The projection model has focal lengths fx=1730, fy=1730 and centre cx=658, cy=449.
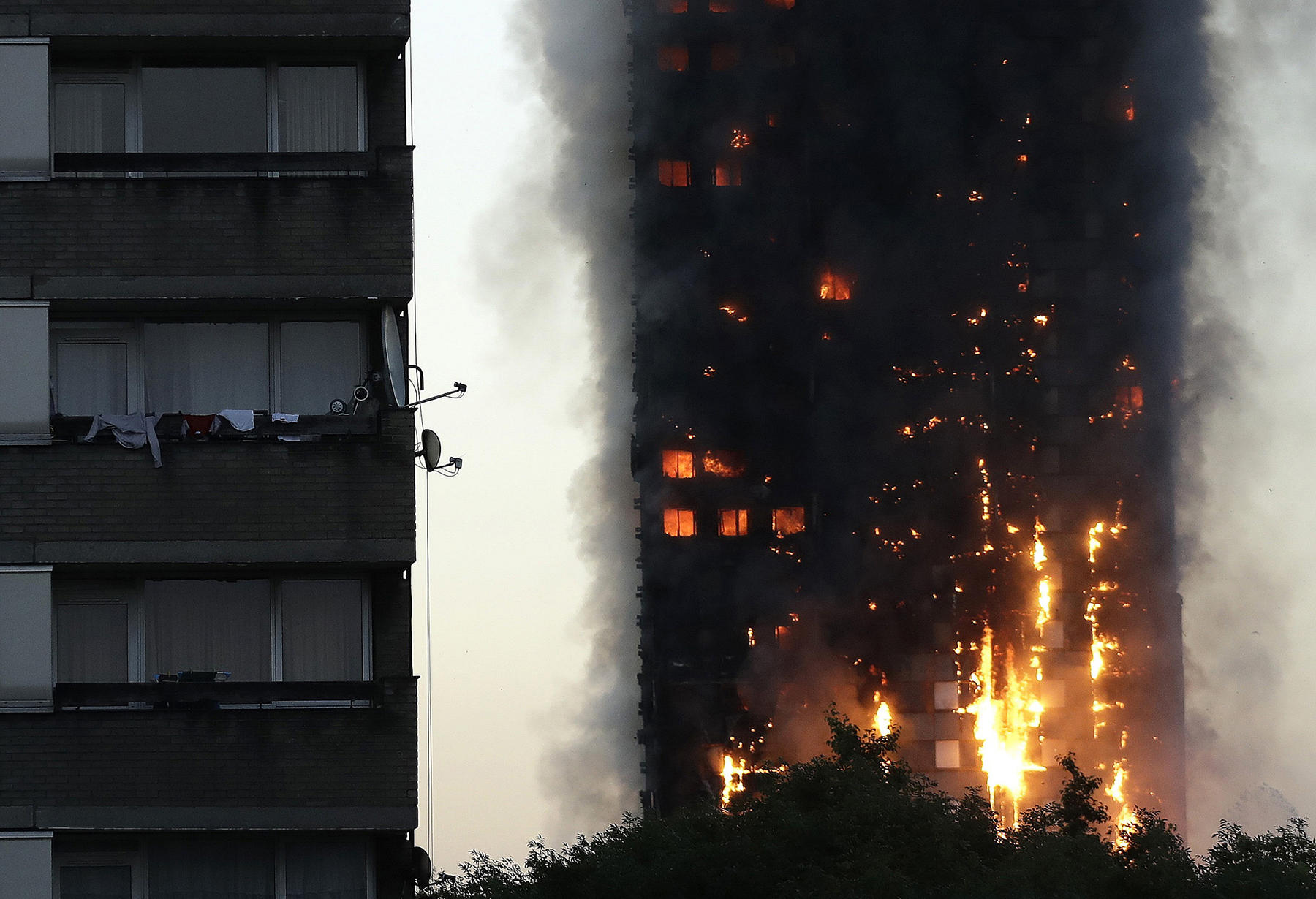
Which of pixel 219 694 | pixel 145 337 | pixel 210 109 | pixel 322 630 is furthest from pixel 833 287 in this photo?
pixel 219 694

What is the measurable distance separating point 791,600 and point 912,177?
39.9 feet

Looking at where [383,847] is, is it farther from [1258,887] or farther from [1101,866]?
[1258,887]

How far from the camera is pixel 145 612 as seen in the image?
676 inches

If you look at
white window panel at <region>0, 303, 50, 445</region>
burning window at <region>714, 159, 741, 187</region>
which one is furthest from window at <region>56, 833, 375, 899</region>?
burning window at <region>714, 159, 741, 187</region>

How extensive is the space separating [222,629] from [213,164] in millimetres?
4660

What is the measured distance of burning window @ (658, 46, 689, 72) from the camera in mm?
46844

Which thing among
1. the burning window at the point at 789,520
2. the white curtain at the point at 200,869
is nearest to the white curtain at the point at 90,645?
the white curtain at the point at 200,869

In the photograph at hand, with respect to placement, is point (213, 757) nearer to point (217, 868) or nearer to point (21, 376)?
point (217, 868)

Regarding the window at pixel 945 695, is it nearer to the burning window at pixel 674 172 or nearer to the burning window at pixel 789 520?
the burning window at pixel 789 520

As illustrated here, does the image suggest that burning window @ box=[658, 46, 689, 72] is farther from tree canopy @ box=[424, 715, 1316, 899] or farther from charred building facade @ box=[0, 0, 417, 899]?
charred building facade @ box=[0, 0, 417, 899]

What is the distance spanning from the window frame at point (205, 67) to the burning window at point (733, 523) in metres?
28.6

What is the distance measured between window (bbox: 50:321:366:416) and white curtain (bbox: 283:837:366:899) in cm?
429

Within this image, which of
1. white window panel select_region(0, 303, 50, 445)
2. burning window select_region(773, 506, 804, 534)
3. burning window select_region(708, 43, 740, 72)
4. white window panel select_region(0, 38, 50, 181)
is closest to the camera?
white window panel select_region(0, 303, 50, 445)

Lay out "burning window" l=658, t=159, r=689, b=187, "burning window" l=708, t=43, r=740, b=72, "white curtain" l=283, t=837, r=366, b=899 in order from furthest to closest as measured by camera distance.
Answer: "burning window" l=708, t=43, r=740, b=72, "burning window" l=658, t=159, r=689, b=187, "white curtain" l=283, t=837, r=366, b=899
